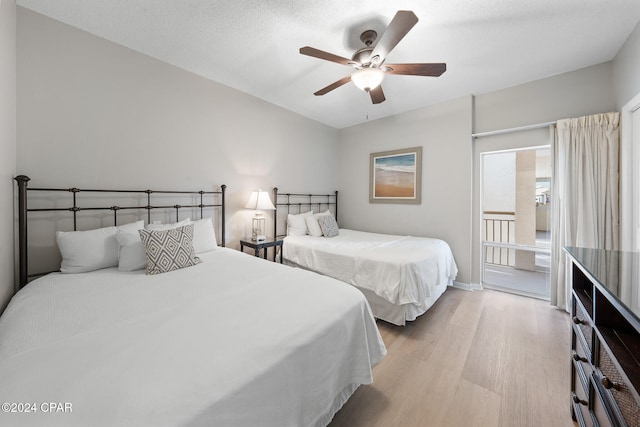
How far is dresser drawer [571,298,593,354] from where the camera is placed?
1113 mm

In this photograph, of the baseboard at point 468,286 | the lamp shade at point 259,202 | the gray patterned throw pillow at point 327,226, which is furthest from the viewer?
the gray patterned throw pillow at point 327,226

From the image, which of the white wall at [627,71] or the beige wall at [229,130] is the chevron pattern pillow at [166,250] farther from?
the white wall at [627,71]

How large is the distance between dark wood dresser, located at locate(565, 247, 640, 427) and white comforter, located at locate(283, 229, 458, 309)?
1.12m

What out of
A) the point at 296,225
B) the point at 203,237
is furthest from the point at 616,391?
the point at 296,225

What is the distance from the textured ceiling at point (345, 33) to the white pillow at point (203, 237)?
173 cm

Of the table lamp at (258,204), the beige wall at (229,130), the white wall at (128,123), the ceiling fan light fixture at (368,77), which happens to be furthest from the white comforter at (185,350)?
the ceiling fan light fixture at (368,77)

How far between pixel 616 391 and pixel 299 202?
3.71 metres

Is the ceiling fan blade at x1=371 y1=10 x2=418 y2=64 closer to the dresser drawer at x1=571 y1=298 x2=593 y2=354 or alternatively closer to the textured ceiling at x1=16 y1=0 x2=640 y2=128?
the textured ceiling at x1=16 y1=0 x2=640 y2=128

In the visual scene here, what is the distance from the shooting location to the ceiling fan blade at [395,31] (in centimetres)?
147

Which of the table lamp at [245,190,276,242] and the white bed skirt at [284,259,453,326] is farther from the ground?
the table lamp at [245,190,276,242]

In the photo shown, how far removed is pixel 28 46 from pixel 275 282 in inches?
104

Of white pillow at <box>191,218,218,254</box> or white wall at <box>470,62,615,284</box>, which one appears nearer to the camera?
white pillow at <box>191,218,218,254</box>

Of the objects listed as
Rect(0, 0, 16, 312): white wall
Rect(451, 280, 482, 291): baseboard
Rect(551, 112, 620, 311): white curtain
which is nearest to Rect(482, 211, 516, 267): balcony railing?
Rect(451, 280, 482, 291): baseboard

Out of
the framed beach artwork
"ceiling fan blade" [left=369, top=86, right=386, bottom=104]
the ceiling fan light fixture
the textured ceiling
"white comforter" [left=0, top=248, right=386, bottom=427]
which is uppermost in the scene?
the textured ceiling
